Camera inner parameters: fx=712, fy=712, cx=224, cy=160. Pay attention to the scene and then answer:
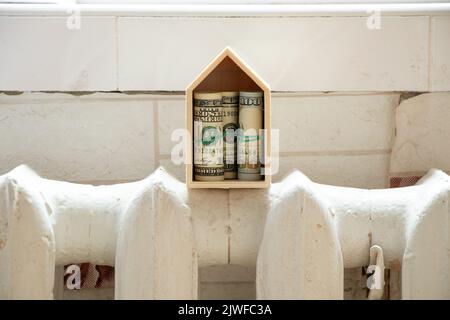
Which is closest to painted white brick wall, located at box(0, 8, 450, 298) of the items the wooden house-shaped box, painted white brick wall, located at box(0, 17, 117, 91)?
painted white brick wall, located at box(0, 17, 117, 91)

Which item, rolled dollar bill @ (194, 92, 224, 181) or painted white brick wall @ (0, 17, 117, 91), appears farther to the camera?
painted white brick wall @ (0, 17, 117, 91)

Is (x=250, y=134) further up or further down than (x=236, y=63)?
further down

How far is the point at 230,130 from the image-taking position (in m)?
1.13

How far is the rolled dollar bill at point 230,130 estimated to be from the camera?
1131mm

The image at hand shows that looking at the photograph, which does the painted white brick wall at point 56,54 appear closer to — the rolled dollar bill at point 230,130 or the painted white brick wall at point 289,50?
the painted white brick wall at point 289,50

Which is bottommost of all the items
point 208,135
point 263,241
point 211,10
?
point 263,241

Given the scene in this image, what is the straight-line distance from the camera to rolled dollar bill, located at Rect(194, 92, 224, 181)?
1110 millimetres

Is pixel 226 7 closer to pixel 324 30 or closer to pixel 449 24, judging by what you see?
pixel 324 30

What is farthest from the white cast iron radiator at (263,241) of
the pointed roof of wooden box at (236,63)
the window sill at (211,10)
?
the window sill at (211,10)

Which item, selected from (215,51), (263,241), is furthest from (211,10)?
(263,241)

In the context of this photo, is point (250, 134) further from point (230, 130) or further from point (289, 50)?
point (289, 50)

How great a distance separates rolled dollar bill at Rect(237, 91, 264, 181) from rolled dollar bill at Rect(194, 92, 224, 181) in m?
0.03

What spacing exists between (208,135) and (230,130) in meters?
0.04

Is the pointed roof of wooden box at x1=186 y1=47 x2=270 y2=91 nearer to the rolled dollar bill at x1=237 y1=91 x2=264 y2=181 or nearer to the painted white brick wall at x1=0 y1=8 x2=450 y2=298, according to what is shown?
the rolled dollar bill at x1=237 y1=91 x2=264 y2=181
